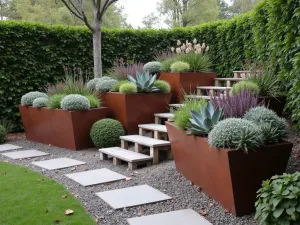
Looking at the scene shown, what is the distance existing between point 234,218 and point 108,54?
695 centimetres

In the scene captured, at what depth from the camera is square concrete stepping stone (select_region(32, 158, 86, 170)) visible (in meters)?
5.01

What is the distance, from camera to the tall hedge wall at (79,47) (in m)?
7.45

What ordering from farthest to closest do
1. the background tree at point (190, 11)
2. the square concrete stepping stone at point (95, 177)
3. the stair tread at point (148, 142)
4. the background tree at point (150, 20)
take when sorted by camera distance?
the background tree at point (150, 20)
the background tree at point (190, 11)
the stair tread at point (148, 142)
the square concrete stepping stone at point (95, 177)

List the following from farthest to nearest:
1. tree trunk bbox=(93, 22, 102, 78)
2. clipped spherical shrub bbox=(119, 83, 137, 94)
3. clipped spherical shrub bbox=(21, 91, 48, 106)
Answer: tree trunk bbox=(93, 22, 102, 78) < clipped spherical shrub bbox=(21, 91, 48, 106) < clipped spherical shrub bbox=(119, 83, 137, 94)

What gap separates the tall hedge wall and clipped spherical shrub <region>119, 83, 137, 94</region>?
7.91ft

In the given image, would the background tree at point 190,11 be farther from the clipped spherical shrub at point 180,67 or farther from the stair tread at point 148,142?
the stair tread at point 148,142

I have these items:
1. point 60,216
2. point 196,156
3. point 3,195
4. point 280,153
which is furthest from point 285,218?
point 3,195

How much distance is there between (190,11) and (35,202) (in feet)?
68.4

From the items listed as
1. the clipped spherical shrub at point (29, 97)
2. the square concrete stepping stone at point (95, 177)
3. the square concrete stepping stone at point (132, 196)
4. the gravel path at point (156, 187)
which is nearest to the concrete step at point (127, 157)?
the gravel path at point (156, 187)

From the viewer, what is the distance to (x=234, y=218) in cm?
299

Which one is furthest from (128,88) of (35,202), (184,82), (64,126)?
(35,202)

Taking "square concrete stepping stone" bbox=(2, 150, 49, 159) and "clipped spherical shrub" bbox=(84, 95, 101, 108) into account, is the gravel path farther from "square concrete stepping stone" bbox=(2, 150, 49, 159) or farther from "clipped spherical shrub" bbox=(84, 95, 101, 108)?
"clipped spherical shrub" bbox=(84, 95, 101, 108)

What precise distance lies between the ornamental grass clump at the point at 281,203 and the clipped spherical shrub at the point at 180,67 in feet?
15.4

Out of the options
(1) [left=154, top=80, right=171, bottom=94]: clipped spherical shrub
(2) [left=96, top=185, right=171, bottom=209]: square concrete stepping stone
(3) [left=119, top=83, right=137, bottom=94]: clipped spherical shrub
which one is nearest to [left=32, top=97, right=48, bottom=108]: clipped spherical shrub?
(3) [left=119, top=83, right=137, bottom=94]: clipped spherical shrub
